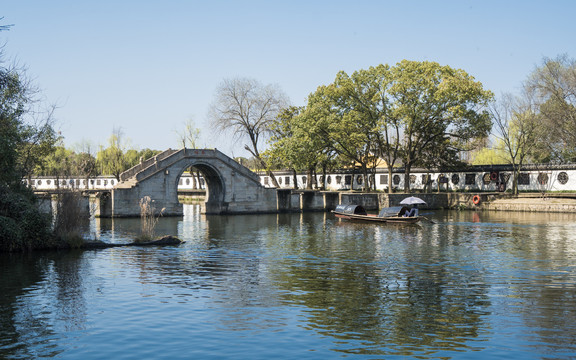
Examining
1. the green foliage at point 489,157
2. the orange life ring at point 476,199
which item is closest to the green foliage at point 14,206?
the orange life ring at point 476,199

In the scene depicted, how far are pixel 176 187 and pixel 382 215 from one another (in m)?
20.4

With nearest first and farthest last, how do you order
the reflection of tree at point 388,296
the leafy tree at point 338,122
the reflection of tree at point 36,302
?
the reflection of tree at point 36,302 → the reflection of tree at point 388,296 → the leafy tree at point 338,122

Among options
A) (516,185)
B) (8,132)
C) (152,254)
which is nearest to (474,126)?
(516,185)

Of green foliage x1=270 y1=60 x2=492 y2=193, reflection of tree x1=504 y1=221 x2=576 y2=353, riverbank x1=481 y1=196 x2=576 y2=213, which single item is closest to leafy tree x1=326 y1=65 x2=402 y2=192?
green foliage x1=270 y1=60 x2=492 y2=193

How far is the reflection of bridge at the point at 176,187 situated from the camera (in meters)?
54.0

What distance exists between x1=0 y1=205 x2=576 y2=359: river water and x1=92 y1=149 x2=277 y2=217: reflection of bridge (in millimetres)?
22354

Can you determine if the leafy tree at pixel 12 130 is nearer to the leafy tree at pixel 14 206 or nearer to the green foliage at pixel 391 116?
the leafy tree at pixel 14 206

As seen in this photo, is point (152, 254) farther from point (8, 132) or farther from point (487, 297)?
point (487, 297)

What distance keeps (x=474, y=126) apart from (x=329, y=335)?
51.7 m

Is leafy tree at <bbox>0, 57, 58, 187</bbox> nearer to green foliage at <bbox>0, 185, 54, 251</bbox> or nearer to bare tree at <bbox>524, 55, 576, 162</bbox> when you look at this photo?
green foliage at <bbox>0, 185, 54, 251</bbox>

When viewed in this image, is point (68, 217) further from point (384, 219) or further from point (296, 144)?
point (296, 144)

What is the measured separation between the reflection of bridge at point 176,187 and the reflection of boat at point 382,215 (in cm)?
1196

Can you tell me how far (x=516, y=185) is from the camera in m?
66.5

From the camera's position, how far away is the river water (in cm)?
1417
